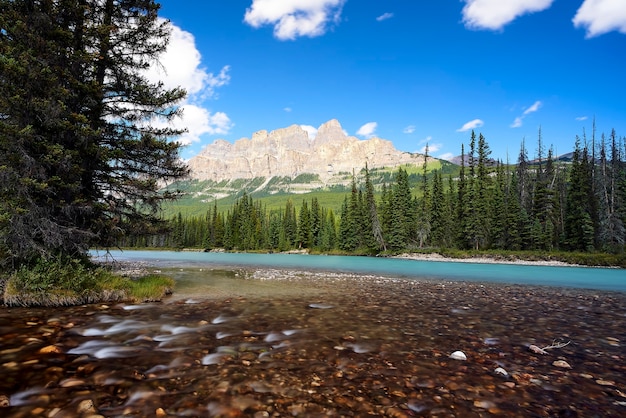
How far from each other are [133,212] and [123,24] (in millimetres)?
8438

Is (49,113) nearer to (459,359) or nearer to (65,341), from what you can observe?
(65,341)

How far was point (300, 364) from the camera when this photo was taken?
6.17 meters

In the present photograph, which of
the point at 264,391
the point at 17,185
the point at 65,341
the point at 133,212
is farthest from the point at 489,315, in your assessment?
the point at 17,185

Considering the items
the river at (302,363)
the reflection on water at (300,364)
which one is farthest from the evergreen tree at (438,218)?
the reflection on water at (300,364)

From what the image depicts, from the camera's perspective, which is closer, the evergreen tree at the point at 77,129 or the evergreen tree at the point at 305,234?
the evergreen tree at the point at 77,129

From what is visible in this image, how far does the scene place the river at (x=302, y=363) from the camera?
14.8 feet

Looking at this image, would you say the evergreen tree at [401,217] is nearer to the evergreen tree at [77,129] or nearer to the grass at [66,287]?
the evergreen tree at [77,129]

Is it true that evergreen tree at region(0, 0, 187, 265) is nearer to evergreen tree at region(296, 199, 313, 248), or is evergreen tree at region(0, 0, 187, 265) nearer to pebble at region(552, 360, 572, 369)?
pebble at region(552, 360, 572, 369)

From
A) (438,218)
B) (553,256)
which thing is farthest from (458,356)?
(438,218)

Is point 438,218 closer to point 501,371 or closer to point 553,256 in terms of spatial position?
point 553,256

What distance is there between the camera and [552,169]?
83.8 meters

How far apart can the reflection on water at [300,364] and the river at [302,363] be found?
1.2 inches

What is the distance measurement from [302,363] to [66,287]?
9.39 meters

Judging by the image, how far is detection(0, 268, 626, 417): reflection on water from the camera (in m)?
4.53
